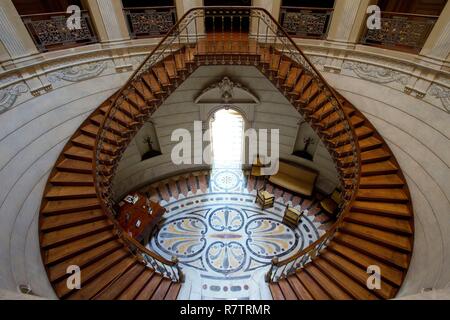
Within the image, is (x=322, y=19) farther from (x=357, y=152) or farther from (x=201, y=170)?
(x=201, y=170)

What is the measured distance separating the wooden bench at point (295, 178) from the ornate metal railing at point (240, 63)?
217 centimetres

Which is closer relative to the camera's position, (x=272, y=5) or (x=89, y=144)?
(x=89, y=144)

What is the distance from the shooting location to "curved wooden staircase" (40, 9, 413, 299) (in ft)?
15.7

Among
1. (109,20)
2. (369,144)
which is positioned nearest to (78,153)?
(109,20)

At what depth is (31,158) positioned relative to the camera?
17.0ft

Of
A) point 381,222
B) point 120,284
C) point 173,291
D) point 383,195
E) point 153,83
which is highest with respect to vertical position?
point 153,83

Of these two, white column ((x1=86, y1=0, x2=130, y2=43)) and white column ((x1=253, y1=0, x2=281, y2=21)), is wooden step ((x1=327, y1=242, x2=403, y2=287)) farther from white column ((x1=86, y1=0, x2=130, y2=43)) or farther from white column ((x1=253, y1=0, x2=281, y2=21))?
white column ((x1=86, y1=0, x2=130, y2=43))

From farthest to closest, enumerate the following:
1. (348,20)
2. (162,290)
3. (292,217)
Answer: (292,217)
(348,20)
(162,290)

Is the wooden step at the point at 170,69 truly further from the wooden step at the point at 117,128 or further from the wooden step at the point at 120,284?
the wooden step at the point at 120,284

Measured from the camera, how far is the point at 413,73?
5.22m

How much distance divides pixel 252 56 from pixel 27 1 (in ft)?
18.7

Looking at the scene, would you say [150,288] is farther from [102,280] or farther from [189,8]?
[189,8]

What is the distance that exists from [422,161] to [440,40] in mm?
2321

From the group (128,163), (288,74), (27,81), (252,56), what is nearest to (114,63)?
(27,81)
